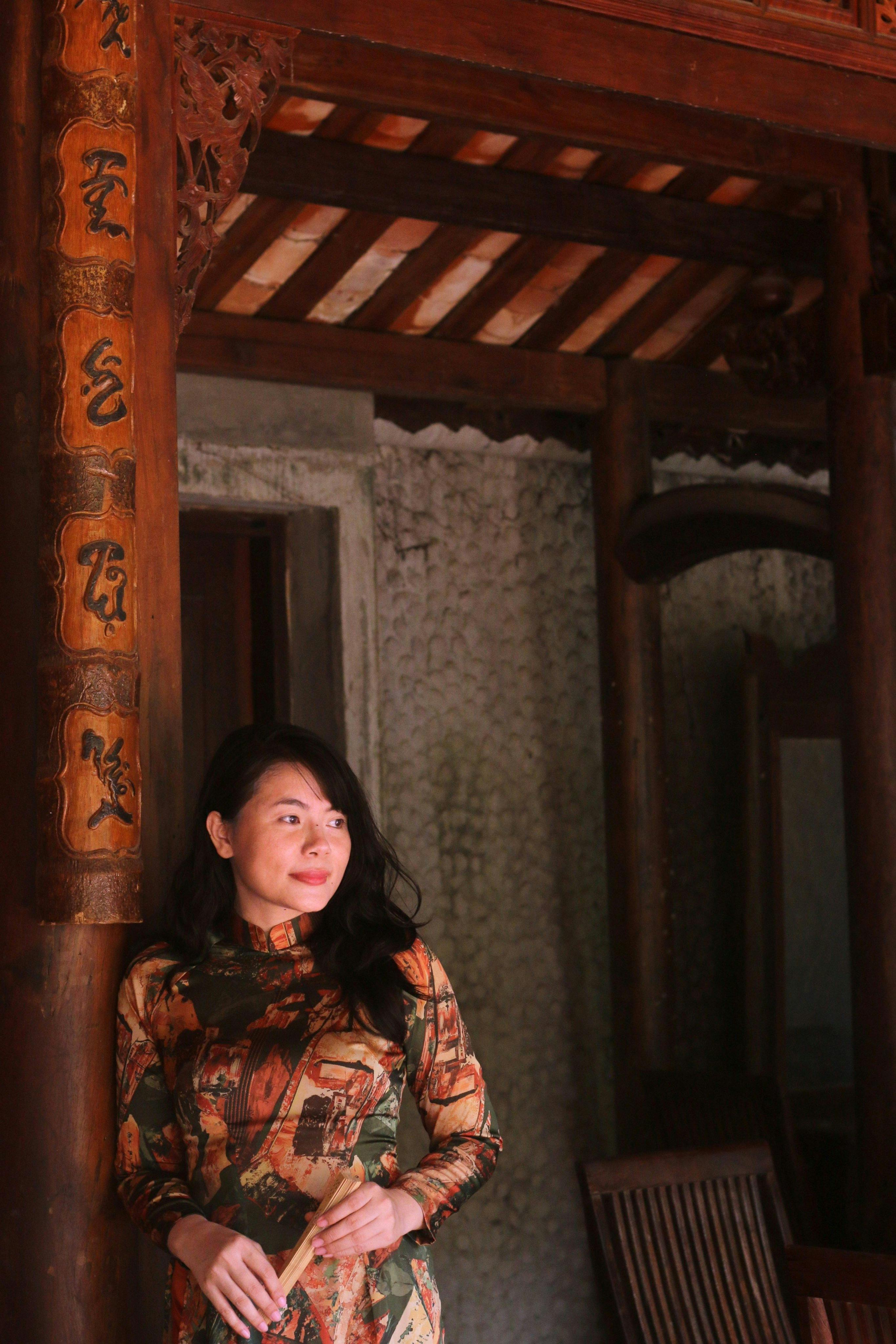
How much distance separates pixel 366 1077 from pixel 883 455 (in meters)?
2.60

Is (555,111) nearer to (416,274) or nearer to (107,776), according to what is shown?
(416,274)

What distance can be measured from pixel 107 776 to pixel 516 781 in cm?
312

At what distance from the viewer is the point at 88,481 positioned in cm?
241

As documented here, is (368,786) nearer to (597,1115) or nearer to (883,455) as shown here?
(597,1115)

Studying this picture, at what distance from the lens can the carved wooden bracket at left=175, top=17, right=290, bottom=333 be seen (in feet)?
8.76

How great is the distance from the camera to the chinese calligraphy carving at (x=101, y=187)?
246 centimetres

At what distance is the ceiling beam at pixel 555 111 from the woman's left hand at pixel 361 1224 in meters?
2.05

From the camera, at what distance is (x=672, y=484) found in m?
5.74

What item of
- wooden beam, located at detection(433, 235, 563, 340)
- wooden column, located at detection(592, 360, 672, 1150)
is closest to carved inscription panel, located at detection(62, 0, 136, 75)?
wooden beam, located at detection(433, 235, 563, 340)

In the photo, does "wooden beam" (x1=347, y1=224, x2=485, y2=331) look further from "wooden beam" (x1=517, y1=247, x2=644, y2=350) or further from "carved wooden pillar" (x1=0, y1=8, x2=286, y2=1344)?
"carved wooden pillar" (x1=0, y1=8, x2=286, y2=1344)

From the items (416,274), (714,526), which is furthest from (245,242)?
(714,526)

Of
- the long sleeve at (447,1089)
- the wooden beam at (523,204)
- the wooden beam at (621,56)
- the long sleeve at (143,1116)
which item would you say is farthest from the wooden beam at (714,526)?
the long sleeve at (143,1116)

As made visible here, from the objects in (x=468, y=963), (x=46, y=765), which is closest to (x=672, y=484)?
(x=468, y=963)

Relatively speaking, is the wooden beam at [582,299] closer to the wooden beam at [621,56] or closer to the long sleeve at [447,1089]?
the wooden beam at [621,56]
